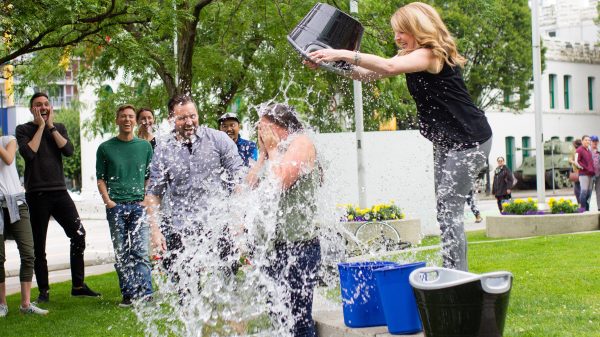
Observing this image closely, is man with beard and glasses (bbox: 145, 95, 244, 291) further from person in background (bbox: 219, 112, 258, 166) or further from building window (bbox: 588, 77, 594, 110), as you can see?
building window (bbox: 588, 77, 594, 110)

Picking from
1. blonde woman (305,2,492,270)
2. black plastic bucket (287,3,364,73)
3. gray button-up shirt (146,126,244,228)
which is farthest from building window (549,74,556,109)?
blonde woman (305,2,492,270)

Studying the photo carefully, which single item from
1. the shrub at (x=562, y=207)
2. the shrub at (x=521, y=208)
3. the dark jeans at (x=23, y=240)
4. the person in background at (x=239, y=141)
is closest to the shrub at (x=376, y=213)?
the shrub at (x=521, y=208)

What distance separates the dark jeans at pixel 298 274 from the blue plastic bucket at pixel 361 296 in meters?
0.25

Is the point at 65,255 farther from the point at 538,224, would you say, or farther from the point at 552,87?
the point at 552,87

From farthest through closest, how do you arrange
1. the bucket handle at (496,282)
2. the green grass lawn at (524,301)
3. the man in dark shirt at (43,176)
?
the man in dark shirt at (43,176), the green grass lawn at (524,301), the bucket handle at (496,282)

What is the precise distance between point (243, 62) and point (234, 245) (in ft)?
36.7

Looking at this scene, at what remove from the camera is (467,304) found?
4941 millimetres

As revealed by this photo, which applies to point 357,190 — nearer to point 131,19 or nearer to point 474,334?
point 131,19

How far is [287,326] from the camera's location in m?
6.13

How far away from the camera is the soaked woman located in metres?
5.84

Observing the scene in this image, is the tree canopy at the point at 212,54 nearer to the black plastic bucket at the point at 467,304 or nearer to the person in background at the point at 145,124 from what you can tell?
the person in background at the point at 145,124

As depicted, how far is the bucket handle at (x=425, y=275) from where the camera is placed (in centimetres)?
529

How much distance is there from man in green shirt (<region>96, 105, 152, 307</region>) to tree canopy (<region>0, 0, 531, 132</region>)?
3.84 ft

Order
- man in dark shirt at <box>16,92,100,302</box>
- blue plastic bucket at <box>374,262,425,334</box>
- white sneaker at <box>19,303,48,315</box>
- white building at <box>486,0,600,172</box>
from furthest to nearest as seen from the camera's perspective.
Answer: white building at <box>486,0,600,172</box>, man in dark shirt at <box>16,92,100,302</box>, white sneaker at <box>19,303,48,315</box>, blue plastic bucket at <box>374,262,425,334</box>
